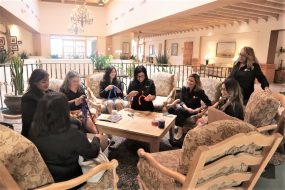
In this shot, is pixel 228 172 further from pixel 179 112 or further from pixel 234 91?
pixel 179 112

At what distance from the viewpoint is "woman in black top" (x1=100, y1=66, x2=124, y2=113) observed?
11.9 ft

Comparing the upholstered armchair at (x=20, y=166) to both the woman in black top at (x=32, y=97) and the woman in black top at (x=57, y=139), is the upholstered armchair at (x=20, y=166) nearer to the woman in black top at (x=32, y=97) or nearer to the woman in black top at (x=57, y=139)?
the woman in black top at (x=57, y=139)

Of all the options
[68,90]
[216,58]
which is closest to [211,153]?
[68,90]

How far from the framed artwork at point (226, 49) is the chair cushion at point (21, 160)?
10415mm

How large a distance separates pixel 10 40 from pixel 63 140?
435 inches

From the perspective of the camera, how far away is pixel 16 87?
4.15m

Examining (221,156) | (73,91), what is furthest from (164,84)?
(221,156)

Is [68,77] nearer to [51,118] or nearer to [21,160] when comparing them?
[51,118]

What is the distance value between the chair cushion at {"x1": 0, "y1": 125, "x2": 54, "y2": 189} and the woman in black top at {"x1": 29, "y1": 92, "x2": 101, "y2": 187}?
0.63 ft

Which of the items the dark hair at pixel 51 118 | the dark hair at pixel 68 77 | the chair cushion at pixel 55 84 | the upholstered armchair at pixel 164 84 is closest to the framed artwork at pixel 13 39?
the chair cushion at pixel 55 84

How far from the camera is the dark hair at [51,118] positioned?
135 cm

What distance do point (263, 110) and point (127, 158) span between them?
1.58 meters

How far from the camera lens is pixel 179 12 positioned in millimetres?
5633

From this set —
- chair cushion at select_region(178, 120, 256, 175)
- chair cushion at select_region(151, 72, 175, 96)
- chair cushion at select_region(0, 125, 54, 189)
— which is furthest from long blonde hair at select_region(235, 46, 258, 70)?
chair cushion at select_region(0, 125, 54, 189)
